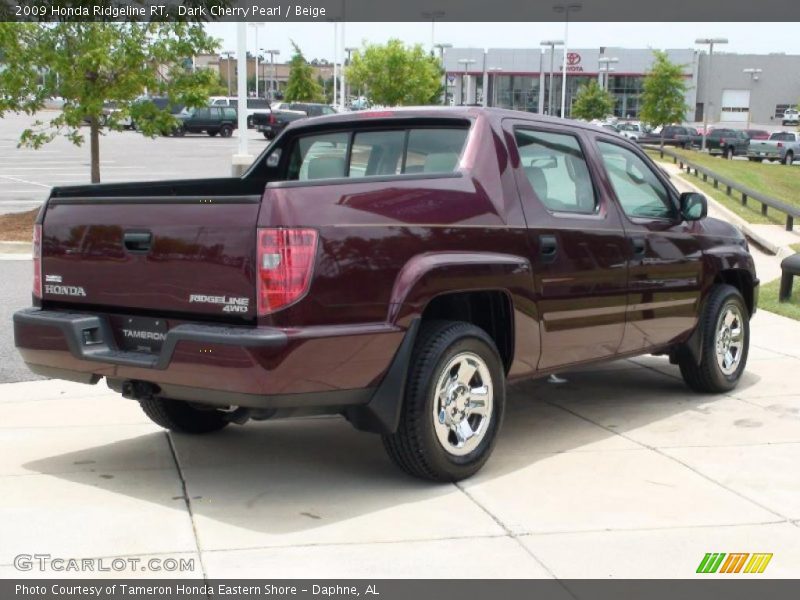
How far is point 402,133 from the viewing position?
6285 mm

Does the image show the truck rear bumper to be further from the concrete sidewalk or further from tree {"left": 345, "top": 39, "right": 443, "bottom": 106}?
tree {"left": 345, "top": 39, "right": 443, "bottom": 106}

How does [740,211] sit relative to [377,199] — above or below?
below

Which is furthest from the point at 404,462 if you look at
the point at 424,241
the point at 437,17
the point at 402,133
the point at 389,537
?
the point at 437,17

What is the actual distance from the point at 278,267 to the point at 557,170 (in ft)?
7.59

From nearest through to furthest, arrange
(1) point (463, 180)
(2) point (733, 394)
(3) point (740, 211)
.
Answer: (1) point (463, 180), (2) point (733, 394), (3) point (740, 211)

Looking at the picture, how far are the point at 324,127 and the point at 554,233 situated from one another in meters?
1.62

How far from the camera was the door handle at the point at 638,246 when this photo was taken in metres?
6.74

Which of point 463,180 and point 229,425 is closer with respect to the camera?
point 463,180

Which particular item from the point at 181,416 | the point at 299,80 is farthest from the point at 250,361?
the point at 299,80

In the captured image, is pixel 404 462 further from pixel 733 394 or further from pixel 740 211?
pixel 740 211

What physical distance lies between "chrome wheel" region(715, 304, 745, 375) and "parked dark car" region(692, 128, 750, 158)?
164 ft

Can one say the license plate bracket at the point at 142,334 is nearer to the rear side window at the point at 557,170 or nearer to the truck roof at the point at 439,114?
the truck roof at the point at 439,114

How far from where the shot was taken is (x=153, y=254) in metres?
5.16

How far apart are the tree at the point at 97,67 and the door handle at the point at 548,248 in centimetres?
1222
